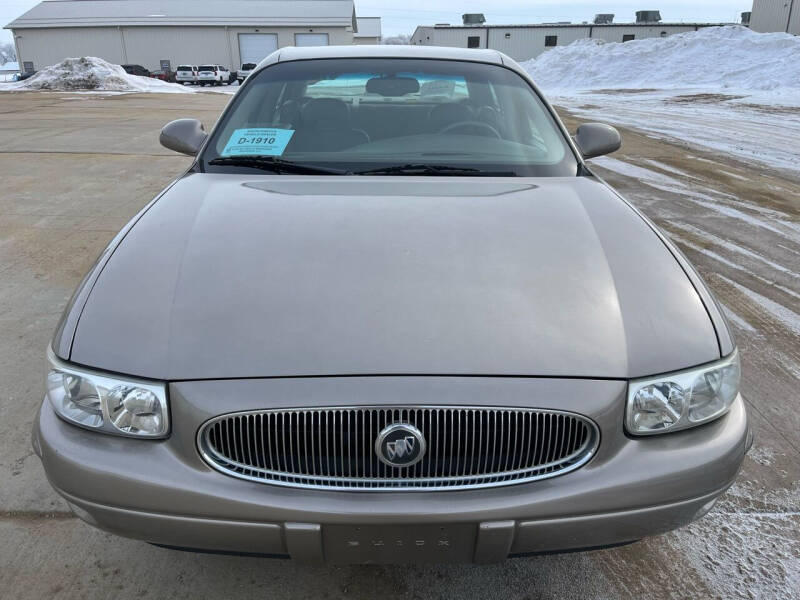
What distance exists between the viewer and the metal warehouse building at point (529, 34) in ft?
153

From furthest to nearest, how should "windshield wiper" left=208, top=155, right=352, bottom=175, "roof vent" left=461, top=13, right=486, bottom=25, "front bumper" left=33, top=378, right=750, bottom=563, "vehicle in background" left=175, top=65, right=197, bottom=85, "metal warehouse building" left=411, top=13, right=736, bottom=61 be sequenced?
1. "roof vent" left=461, top=13, right=486, bottom=25
2. "metal warehouse building" left=411, top=13, right=736, bottom=61
3. "vehicle in background" left=175, top=65, right=197, bottom=85
4. "windshield wiper" left=208, top=155, right=352, bottom=175
5. "front bumper" left=33, top=378, right=750, bottom=563

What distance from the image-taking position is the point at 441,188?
2.46m

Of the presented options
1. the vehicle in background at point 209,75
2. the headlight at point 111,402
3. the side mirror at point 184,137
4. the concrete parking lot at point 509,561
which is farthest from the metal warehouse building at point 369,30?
the headlight at point 111,402

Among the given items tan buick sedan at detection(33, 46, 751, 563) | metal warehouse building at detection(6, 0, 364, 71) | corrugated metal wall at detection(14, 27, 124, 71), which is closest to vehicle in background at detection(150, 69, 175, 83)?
metal warehouse building at detection(6, 0, 364, 71)

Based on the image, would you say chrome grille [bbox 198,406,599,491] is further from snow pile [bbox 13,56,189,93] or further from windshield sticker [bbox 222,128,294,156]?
snow pile [bbox 13,56,189,93]

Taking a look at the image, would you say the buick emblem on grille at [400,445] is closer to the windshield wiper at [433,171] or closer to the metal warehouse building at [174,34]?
the windshield wiper at [433,171]

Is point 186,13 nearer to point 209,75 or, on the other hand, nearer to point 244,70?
point 244,70

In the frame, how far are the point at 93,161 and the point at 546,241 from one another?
316 inches

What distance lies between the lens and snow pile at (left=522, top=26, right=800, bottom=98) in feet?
77.5

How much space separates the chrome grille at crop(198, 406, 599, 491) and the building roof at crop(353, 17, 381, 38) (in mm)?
67754

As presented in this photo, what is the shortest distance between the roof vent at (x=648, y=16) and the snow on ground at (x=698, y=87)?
54.0 ft

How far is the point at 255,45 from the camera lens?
45.5 metres

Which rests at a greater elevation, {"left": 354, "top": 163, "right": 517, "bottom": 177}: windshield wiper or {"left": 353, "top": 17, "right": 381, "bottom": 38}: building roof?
{"left": 353, "top": 17, "right": 381, "bottom": 38}: building roof

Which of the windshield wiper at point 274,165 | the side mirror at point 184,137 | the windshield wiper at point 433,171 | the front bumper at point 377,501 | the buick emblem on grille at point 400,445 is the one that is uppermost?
the side mirror at point 184,137
